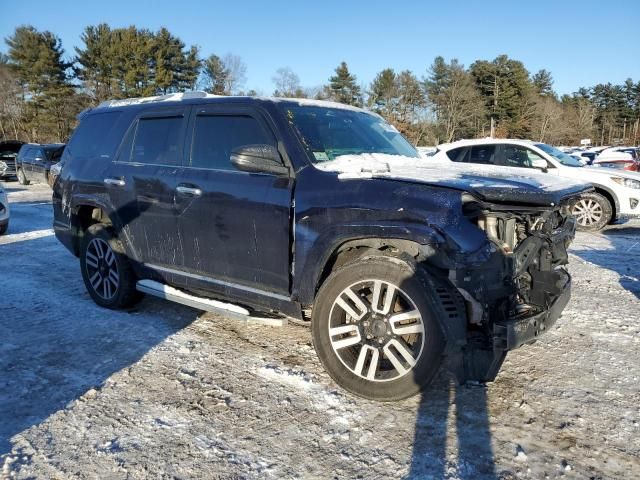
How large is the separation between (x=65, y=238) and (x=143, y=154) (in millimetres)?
1635

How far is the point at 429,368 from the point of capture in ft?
9.46

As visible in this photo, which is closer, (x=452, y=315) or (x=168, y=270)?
(x=452, y=315)

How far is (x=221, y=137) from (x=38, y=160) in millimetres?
16966

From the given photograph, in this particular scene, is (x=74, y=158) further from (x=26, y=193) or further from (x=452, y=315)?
(x=26, y=193)

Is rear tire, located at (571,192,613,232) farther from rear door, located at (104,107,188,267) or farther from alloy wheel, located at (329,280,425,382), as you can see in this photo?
rear door, located at (104,107,188,267)

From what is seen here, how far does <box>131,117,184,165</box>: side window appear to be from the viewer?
423cm

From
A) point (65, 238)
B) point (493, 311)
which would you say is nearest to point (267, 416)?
point (493, 311)

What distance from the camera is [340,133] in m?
3.96

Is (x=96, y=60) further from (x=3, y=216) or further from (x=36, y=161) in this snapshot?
(x=3, y=216)

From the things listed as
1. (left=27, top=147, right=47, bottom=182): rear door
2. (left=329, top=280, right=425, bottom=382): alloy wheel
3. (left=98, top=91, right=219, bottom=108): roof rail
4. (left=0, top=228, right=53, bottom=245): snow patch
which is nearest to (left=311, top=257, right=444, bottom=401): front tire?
(left=329, top=280, right=425, bottom=382): alloy wheel

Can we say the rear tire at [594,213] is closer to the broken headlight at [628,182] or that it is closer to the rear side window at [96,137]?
the broken headlight at [628,182]

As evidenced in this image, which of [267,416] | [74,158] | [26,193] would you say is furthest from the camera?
[26,193]

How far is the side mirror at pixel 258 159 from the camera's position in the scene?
3432 mm

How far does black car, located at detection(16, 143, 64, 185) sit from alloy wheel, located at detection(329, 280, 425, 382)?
17.2 m
